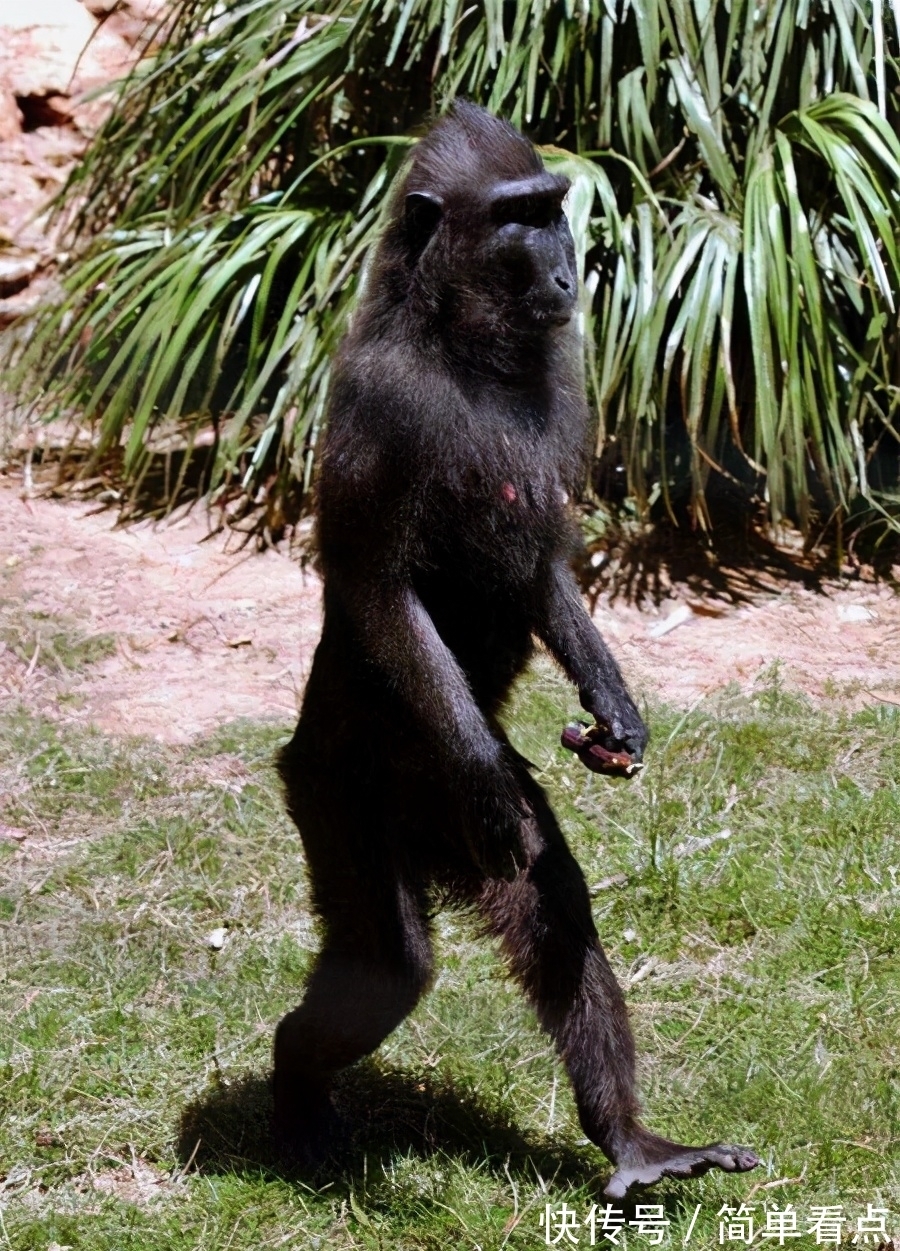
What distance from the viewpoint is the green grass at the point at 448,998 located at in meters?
3.33

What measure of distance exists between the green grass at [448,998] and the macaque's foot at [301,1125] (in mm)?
60

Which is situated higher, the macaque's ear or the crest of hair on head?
the crest of hair on head

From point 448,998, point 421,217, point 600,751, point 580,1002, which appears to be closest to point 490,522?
point 600,751

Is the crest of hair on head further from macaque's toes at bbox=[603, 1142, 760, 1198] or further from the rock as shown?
the rock

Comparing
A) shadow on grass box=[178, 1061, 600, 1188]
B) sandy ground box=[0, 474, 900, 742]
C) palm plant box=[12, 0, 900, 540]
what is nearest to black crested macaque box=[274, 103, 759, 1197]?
shadow on grass box=[178, 1061, 600, 1188]

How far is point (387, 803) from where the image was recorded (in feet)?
10.6

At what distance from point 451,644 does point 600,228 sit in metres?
3.47

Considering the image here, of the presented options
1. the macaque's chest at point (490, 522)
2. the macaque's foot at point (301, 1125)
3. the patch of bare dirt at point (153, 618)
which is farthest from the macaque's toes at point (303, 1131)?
the patch of bare dirt at point (153, 618)

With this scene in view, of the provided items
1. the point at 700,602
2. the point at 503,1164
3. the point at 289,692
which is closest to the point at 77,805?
the point at 289,692

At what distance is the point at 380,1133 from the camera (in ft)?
11.8

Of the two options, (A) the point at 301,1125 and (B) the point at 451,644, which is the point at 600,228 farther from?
(A) the point at 301,1125

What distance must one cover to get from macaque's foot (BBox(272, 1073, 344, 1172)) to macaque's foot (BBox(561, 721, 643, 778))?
3.22ft

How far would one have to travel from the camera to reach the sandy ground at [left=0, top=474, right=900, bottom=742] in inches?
216

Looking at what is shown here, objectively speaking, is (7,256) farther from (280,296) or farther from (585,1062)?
(585,1062)
